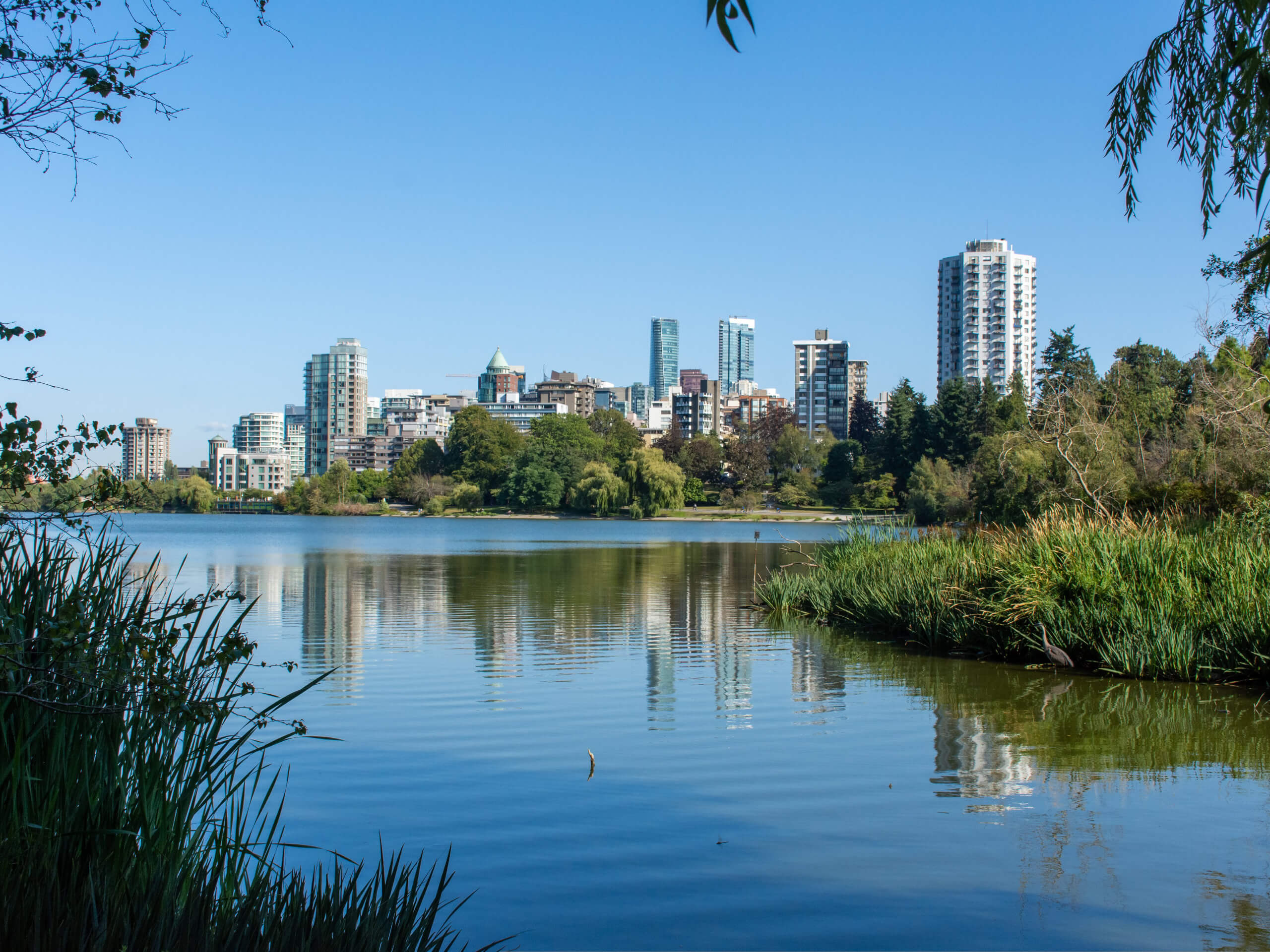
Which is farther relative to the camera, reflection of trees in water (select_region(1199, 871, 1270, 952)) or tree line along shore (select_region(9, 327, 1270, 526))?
tree line along shore (select_region(9, 327, 1270, 526))

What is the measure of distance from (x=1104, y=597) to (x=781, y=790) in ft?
24.1

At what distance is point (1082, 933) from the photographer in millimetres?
5344

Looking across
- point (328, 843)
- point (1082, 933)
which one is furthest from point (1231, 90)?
point (328, 843)

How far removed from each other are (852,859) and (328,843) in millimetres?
3245

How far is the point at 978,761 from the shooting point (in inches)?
353

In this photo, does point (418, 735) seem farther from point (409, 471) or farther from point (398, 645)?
point (409, 471)

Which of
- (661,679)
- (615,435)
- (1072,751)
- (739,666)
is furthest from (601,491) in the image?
(1072,751)

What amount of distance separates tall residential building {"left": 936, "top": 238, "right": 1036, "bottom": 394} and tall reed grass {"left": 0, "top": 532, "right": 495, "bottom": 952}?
556ft

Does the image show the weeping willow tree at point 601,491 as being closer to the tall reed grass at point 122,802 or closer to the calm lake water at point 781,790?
the calm lake water at point 781,790

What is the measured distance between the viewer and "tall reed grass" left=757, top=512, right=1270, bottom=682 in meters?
12.3

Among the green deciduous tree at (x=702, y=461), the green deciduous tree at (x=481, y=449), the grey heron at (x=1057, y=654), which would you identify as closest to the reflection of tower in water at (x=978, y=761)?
the grey heron at (x=1057, y=654)

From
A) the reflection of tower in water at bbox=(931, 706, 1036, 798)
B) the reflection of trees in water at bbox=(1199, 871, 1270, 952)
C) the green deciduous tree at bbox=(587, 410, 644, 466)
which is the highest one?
the green deciduous tree at bbox=(587, 410, 644, 466)

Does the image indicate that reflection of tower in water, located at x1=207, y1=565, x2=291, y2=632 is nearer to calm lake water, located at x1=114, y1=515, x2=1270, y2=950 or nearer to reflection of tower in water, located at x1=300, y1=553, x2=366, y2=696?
reflection of tower in water, located at x1=300, y1=553, x2=366, y2=696

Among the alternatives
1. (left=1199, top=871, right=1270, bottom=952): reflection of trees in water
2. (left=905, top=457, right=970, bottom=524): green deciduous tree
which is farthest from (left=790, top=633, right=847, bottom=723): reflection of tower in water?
(left=905, top=457, right=970, bottom=524): green deciduous tree
